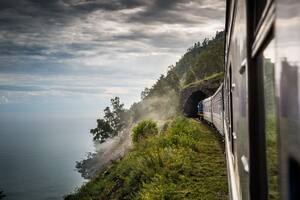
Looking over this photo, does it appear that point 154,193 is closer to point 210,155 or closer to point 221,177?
point 221,177

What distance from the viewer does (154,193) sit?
35.0ft

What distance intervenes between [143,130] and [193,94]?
66.6 feet

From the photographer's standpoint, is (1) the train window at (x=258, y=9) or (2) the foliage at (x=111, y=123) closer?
(1) the train window at (x=258, y=9)

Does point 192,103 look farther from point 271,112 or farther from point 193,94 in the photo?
point 271,112

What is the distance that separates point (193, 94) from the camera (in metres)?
46.8

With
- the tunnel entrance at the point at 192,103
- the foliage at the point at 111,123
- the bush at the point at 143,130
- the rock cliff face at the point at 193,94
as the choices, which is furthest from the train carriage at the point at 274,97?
the foliage at the point at 111,123

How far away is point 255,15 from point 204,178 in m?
10.4

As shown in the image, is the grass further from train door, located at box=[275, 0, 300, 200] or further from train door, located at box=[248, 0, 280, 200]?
train door, located at box=[275, 0, 300, 200]

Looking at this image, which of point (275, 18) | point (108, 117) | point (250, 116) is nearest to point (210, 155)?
point (250, 116)

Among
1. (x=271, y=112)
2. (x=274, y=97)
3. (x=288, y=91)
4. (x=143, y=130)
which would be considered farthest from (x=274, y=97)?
(x=143, y=130)

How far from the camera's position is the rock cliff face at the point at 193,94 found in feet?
136

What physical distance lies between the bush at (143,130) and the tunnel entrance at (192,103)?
61.8 feet

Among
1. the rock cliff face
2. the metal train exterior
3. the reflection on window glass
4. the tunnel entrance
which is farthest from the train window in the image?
the tunnel entrance

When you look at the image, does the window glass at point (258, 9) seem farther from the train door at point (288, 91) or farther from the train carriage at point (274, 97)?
the train door at point (288, 91)
